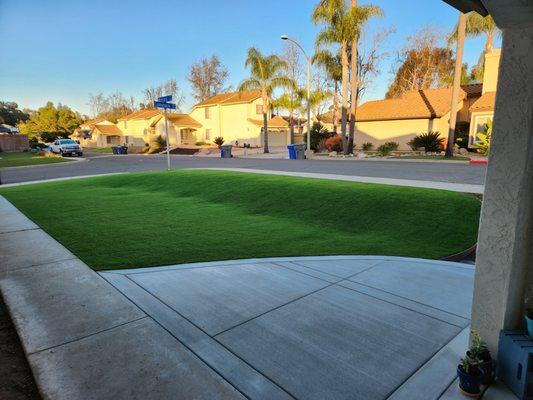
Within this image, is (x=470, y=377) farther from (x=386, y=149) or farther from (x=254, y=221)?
(x=386, y=149)

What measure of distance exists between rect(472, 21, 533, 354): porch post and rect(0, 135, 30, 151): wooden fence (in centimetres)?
6115

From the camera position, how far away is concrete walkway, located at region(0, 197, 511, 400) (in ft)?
8.15

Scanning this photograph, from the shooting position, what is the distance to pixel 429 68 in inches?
1890

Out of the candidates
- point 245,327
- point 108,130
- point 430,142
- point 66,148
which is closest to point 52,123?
point 108,130

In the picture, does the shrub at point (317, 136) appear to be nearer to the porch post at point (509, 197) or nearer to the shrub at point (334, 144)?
the shrub at point (334, 144)

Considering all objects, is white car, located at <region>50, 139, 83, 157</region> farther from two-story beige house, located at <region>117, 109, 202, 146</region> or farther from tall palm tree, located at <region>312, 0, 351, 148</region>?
tall palm tree, located at <region>312, 0, 351, 148</region>

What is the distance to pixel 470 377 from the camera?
7.61 feet

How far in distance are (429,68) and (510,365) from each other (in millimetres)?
53676

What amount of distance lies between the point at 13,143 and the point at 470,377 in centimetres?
6211

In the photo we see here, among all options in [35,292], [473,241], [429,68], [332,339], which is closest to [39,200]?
[35,292]

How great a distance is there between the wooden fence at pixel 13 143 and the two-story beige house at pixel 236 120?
24991 millimetres

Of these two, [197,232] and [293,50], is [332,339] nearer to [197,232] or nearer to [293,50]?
[197,232]

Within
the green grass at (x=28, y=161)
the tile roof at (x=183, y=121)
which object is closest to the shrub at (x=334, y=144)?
the green grass at (x=28, y=161)

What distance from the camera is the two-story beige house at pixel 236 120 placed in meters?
46.7
